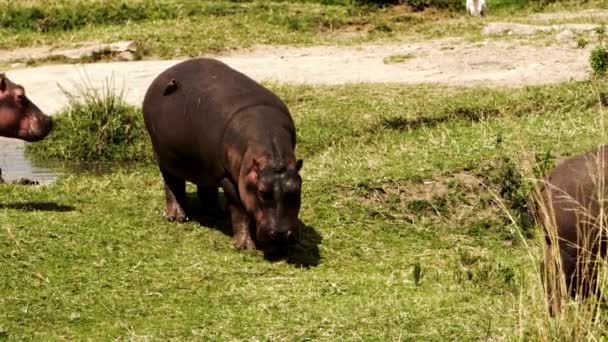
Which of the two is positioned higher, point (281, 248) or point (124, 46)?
point (281, 248)

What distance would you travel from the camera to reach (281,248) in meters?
8.27

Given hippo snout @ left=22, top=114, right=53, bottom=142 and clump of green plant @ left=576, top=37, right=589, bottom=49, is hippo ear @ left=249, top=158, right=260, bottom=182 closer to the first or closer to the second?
hippo snout @ left=22, top=114, right=53, bottom=142

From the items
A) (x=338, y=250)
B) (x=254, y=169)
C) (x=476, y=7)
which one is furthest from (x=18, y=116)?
(x=476, y=7)

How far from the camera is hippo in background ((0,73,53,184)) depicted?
9875mm

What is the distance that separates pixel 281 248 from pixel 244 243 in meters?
0.27

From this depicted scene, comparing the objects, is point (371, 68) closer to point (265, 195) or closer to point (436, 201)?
point (436, 201)

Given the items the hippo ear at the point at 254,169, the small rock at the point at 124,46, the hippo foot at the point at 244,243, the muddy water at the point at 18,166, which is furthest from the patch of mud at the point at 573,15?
the hippo ear at the point at 254,169

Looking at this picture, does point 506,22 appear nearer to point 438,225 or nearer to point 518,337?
point 438,225

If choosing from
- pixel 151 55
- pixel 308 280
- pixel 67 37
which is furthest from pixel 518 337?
pixel 67 37

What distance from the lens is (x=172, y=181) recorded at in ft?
30.6

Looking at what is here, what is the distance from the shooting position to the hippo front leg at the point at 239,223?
8.40 meters

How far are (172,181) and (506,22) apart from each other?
8.98 metres

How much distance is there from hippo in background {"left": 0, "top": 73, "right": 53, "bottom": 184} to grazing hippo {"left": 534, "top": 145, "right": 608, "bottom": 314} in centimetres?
466

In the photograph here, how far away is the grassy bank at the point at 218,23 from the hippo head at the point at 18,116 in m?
6.48
